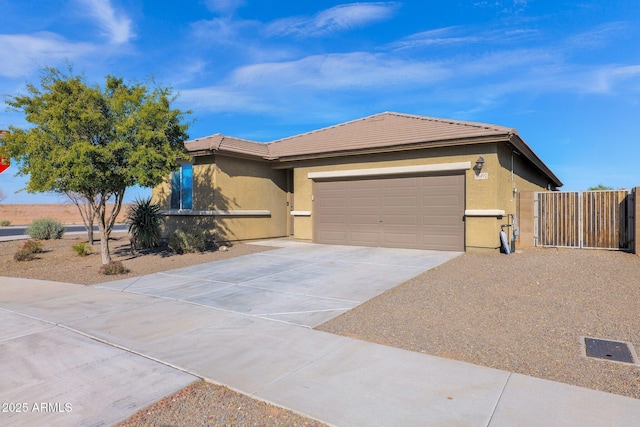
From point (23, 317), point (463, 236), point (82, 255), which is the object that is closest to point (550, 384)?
point (23, 317)

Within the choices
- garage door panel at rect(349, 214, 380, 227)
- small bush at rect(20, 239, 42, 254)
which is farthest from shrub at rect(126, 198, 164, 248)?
garage door panel at rect(349, 214, 380, 227)

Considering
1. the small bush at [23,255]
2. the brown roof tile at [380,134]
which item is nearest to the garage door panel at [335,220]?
the brown roof tile at [380,134]

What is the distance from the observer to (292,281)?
897 centimetres

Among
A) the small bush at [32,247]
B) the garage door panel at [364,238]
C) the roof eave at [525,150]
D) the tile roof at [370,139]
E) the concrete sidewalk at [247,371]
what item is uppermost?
the tile roof at [370,139]

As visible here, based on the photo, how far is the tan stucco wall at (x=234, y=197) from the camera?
15.7m

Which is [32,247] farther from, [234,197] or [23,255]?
[234,197]

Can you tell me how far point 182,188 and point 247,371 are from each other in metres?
13.8

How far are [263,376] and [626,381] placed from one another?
375cm

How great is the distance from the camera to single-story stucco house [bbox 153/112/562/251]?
1262 cm

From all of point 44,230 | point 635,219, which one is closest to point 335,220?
point 635,219

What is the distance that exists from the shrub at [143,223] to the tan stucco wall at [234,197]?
1.80 m

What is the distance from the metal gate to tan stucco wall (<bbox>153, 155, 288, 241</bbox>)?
35.2ft

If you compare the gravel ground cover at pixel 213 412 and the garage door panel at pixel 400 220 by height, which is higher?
the garage door panel at pixel 400 220

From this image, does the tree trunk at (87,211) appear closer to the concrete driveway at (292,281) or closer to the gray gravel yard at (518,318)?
the concrete driveway at (292,281)
